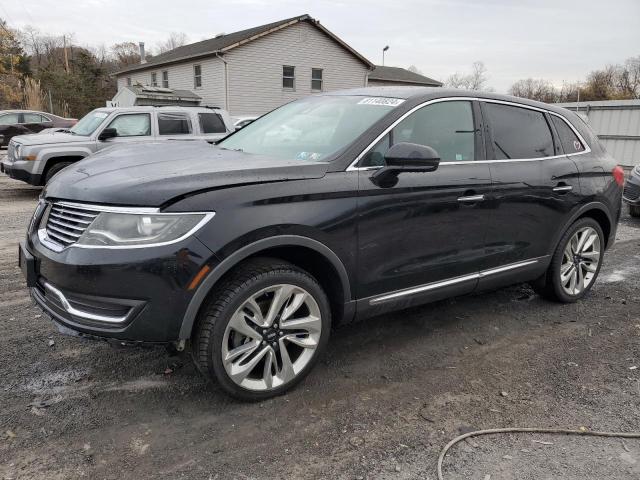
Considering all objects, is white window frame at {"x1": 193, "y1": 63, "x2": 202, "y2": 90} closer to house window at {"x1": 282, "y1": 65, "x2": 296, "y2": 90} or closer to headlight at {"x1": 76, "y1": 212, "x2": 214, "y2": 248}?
house window at {"x1": 282, "y1": 65, "x2": 296, "y2": 90}

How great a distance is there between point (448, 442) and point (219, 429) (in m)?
1.22

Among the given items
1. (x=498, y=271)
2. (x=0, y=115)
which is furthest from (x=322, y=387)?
(x=0, y=115)

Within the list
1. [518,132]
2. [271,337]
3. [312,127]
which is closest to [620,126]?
[518,132]

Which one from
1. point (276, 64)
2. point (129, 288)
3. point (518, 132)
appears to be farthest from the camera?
point (276, 64)

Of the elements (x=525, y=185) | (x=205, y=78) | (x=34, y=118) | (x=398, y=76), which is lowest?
(x=525, y=185)

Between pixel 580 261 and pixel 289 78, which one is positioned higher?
pixel 289 78

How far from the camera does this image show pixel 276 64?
26.7 meters

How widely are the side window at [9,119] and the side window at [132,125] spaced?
10.7 meters

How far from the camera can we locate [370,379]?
3336mm

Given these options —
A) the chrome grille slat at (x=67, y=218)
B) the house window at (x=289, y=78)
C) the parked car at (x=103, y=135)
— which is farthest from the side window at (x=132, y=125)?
the house window at (x=289, y=78)

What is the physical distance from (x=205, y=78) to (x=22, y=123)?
433 inches

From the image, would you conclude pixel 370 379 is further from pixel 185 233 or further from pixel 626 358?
pixel 626 358

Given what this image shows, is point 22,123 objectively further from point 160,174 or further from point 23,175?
point 160,174

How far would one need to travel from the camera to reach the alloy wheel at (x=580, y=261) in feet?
15.3
